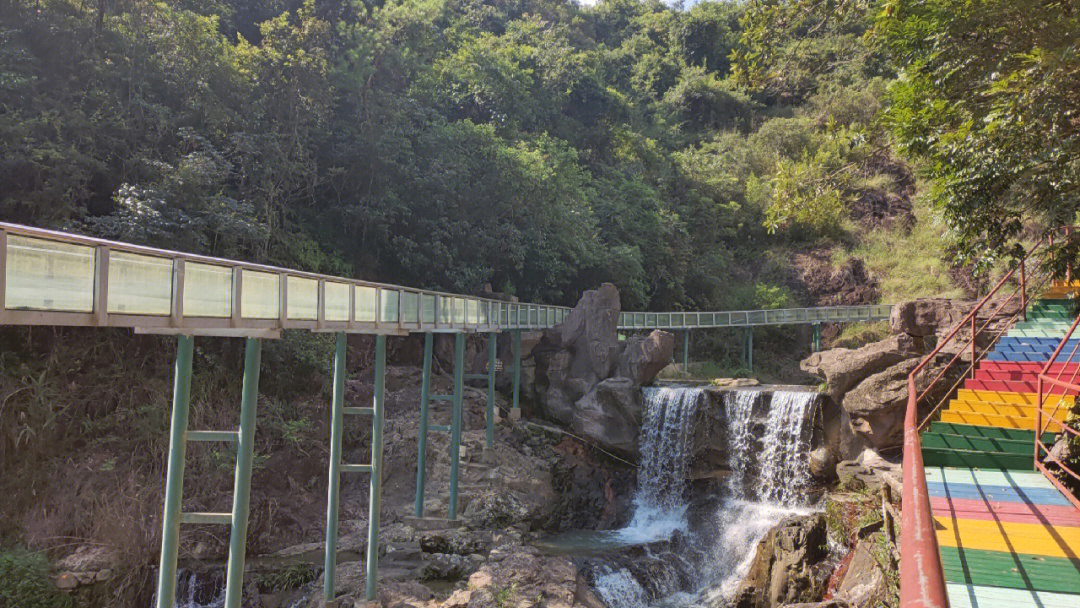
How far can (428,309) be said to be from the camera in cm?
1503

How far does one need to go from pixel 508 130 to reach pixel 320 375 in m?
16.8

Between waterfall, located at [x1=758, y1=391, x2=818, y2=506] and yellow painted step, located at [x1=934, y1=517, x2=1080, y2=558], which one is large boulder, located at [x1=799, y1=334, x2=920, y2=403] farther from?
yellow painted step, located at [x1=934, y1=517, x2=1080, y2=558]

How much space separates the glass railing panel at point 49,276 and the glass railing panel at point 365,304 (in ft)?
18.0

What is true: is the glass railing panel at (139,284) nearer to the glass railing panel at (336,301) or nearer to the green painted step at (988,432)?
the glass railing panel at (336,301)

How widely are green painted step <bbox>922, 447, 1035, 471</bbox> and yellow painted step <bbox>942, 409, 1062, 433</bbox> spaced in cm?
72

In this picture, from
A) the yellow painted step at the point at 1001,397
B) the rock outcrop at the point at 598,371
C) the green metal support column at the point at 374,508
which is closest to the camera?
the yellow painted step at the point at 1001,397

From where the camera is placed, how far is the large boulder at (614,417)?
22609mm

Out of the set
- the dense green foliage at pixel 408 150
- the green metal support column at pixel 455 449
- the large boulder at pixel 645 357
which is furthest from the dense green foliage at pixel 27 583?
the large boulder at pixel 645 357

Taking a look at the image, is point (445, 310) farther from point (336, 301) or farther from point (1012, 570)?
point (1012, 570)

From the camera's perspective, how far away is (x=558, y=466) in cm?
2164

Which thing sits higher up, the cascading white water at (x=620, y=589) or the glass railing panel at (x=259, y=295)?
the glass railing panel at (x=259, y=295)

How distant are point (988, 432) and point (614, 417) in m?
15.0

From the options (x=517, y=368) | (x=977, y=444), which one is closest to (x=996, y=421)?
(x=977, y=444)

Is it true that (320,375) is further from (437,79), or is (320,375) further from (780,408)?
(437,79)
